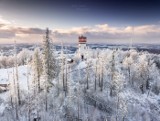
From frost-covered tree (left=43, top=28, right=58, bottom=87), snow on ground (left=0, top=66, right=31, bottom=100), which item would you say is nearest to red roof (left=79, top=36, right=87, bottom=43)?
snow on ground (left=0, top=66, right=31, bottom=100)

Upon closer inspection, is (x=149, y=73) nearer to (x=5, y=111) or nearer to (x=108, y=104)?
(x=108, y=104)

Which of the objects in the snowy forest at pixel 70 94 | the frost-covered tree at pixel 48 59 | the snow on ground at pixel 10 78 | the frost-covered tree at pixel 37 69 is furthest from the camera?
the snow on ground at pixel 10 78

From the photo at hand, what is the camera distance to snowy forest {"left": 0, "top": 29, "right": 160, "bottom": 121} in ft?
203

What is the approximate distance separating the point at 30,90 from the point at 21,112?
8.29 metres

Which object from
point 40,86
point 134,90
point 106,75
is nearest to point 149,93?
point 134,90

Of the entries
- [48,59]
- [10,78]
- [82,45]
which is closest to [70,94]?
[48,59]

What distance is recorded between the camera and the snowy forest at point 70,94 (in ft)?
203

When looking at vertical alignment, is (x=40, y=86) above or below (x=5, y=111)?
above

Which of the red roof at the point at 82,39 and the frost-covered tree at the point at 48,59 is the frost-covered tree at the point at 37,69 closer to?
the frost-covered tree at the point at 48,59

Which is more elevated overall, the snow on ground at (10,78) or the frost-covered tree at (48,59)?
the frost-covered tree at (48,59)

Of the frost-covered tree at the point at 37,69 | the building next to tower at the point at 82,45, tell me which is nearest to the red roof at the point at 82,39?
the building next to tower at the point at 82,45

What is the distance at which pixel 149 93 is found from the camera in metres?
85.4

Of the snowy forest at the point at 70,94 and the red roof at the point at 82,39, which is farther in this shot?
the red roof at the point at 82,39

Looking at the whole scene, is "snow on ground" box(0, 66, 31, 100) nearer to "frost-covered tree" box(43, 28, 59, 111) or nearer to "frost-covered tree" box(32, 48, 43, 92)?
"frost-covered tree" box(32, 48, 43, 92)
